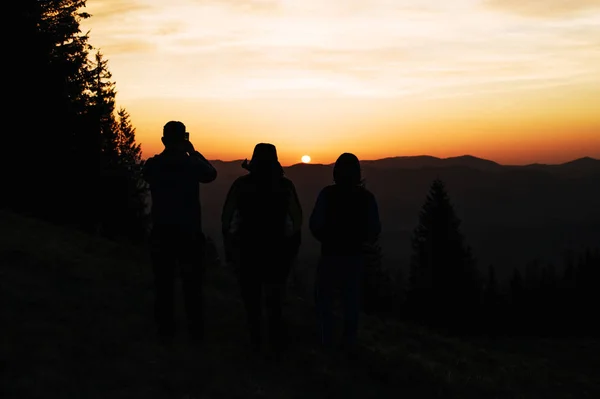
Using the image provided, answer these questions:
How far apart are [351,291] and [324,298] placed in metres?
0.42

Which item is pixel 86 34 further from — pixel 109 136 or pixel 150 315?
pixel 150 315

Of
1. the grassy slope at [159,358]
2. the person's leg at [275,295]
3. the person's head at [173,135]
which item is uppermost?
the person's head at [173,135]

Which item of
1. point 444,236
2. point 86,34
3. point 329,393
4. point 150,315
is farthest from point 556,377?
point 444,236

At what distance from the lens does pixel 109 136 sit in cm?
3288

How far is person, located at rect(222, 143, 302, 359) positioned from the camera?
7.41 m

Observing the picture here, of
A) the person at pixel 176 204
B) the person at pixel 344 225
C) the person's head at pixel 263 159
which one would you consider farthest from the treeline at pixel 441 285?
the person's head at pixel 263 159

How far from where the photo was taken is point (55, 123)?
88.7 feet

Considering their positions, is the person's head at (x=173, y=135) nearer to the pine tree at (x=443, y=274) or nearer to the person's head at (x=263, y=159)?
the person's head at (x=263, y=159)

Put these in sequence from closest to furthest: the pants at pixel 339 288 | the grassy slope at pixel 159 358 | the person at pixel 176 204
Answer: the grassy slope at pixel 159 358 → the person at pixel 176 204 → the pants at pixel 339 288

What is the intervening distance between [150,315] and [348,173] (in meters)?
4.09

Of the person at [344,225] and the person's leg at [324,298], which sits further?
the person's leg at [324,298]

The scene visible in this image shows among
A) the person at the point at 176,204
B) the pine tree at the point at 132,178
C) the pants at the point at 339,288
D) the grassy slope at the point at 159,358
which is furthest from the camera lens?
the pine tree at the point at 132,178

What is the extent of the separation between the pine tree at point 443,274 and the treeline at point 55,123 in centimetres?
2221

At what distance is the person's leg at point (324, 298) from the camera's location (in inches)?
324
